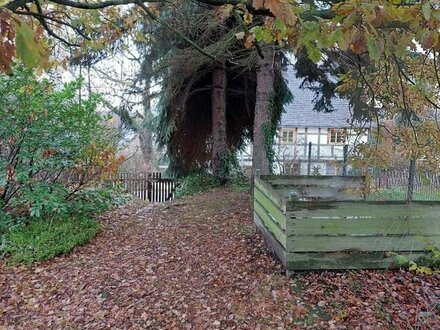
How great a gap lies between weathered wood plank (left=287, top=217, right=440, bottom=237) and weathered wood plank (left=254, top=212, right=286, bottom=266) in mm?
313

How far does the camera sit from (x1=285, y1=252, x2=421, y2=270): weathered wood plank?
3.54 meters

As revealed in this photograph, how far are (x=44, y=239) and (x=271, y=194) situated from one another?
3.00 metres

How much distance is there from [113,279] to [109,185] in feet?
9.24

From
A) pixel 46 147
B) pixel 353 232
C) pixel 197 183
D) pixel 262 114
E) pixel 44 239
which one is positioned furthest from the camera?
pixel 197 183

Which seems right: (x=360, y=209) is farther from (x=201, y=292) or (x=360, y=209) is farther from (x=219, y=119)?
(x=219, y=119)

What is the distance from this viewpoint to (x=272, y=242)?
4.10 meters

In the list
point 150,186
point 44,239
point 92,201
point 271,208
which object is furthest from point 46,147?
point 150,186

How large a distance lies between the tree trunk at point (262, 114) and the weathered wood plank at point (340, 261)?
394cm

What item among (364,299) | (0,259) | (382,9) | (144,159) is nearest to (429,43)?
(382,9)

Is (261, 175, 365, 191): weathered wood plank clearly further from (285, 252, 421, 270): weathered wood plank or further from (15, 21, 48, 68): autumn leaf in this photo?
(15, 21, 48, 68): autumn leaf

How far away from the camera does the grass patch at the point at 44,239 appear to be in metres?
4.57

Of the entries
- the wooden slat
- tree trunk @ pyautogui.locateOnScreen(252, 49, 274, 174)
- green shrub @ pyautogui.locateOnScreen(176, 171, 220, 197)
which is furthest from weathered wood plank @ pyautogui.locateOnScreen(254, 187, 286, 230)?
green shrub @ pyautogui.locateOnScreen(176, 171, 220, 197)

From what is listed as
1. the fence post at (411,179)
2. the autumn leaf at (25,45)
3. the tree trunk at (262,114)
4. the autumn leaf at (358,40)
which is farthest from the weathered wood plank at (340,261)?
the fence post at (411,179)

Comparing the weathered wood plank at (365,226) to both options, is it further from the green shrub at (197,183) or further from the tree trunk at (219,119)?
the tree trunk at (219,119)
